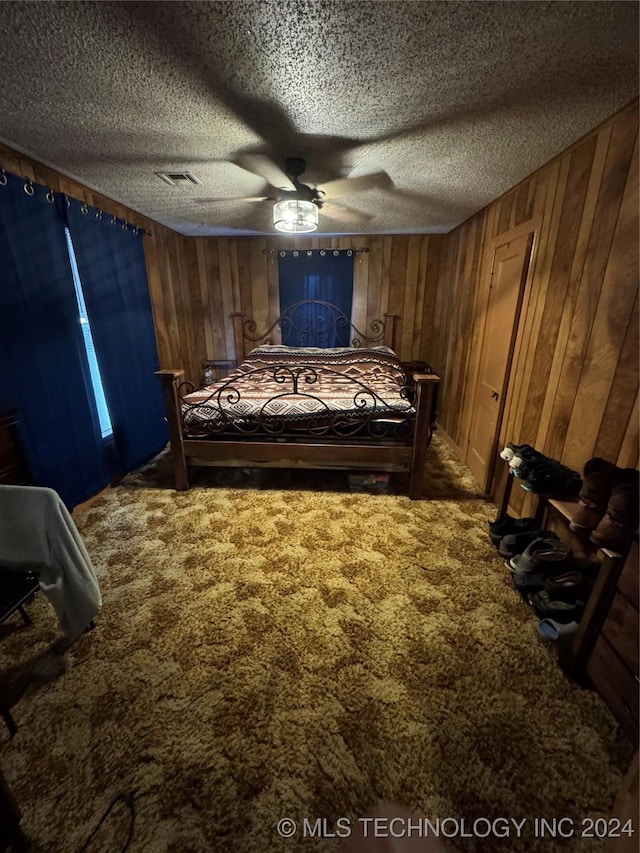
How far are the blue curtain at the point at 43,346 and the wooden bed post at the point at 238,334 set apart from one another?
2.16m

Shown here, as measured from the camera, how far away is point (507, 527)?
6.57 feet

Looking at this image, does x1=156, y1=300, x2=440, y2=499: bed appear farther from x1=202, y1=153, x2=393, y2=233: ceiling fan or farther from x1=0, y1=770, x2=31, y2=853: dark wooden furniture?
x1=0, y1=770, x2=31, y2=853: dark wooden furniture

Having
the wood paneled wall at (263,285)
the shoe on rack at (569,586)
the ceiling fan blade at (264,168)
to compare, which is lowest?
the shoe on rack at (569,586)

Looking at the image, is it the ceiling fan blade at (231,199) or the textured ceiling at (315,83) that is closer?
the textured ceiling at (315,83)

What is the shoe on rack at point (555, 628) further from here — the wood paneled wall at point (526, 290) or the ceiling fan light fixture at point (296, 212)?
the ceiling fan light fixture at point (296, 212)

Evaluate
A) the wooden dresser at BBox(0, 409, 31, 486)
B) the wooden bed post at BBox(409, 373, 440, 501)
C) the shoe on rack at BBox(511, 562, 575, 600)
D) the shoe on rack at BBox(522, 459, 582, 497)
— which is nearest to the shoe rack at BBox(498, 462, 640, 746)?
the shoe on rack at BBox(511, 562, 575, 600)

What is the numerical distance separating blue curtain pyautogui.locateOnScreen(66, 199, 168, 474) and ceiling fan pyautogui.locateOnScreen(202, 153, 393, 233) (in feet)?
3.44

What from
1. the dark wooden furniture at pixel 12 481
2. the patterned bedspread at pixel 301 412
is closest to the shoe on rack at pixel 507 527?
the patterned bedspread at pixel 301 412

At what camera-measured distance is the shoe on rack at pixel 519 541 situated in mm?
1829

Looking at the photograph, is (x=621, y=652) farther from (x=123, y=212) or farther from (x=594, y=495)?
(x=123, y=212)

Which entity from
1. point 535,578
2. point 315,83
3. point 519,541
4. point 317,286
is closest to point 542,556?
point 535,578

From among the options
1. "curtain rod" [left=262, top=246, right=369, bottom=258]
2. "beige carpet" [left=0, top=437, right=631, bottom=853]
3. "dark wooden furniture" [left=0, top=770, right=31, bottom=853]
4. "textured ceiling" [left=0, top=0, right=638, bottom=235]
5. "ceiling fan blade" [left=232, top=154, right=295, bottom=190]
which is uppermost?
"ceiling fan blade" [left=232, top=154, right=295, bottom=190]

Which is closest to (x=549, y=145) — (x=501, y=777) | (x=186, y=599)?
(x=501, y=777)

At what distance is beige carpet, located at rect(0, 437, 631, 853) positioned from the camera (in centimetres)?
99
